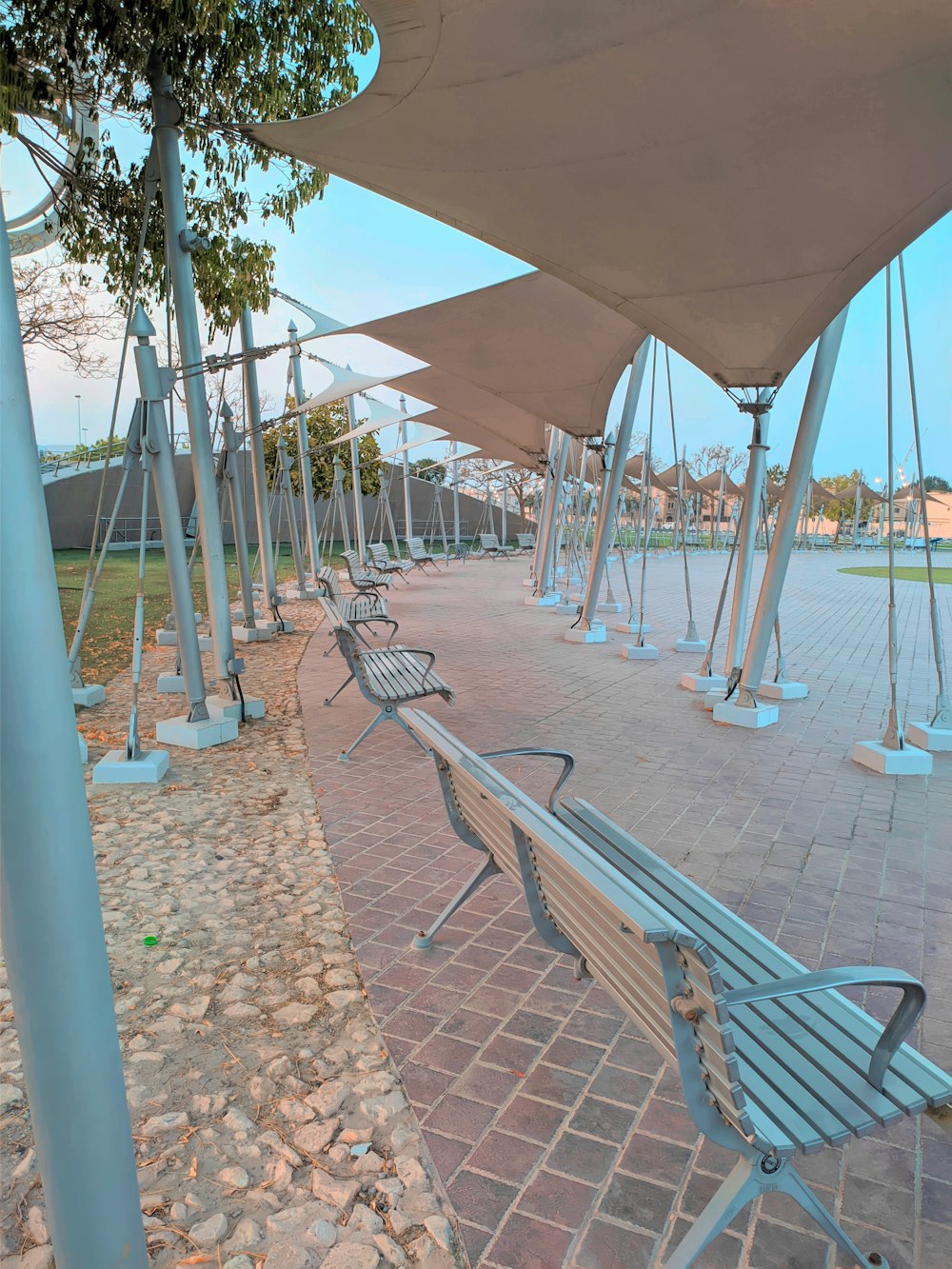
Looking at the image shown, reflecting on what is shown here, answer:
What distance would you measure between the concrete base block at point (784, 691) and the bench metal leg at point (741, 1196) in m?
5.93

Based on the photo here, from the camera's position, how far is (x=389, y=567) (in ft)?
56.3

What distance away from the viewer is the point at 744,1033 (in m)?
1.84

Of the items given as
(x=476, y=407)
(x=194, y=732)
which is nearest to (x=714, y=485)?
(x=476, y=407)

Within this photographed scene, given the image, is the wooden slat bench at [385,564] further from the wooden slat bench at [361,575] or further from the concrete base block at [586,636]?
the concrete base block at [586,636]

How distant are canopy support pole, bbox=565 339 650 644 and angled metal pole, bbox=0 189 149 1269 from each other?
8696mm

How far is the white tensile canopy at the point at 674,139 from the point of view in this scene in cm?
333

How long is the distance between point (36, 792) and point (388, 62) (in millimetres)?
3598

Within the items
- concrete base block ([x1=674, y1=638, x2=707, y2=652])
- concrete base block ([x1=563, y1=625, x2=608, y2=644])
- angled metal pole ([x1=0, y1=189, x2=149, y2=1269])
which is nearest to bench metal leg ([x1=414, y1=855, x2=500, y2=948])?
angled metal pole ([x1=0, y1=189, x2=149, y2=1269])

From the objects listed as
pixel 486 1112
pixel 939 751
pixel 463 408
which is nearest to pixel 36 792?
pixel 486 1112

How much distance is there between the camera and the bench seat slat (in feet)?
5.40

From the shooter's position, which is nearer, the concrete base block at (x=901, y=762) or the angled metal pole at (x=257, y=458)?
the concrete base block at (x=901, y=762)

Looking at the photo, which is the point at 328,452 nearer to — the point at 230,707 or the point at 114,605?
the point at 114,605

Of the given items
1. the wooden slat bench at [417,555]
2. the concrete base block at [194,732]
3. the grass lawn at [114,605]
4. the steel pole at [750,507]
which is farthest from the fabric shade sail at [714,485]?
A: the concrete base block at [194,732]

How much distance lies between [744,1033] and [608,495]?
869 centimetres
